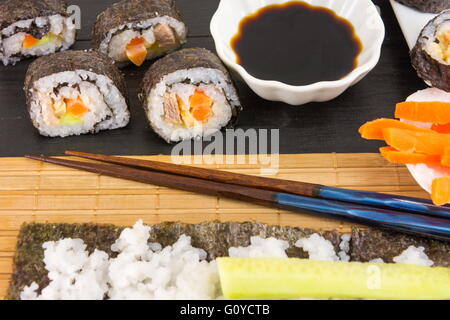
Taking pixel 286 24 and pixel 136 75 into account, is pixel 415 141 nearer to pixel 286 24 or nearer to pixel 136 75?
pixel 286 24

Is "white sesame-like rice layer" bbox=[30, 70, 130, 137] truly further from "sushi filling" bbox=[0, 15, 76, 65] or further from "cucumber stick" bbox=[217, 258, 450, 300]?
"cucumber stick" bbox=[217, 258, 450, 300]

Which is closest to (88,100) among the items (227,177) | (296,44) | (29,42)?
(29,42)

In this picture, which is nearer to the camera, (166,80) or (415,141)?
(415,141)

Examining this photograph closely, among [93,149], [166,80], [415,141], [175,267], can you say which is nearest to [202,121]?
[166,80]

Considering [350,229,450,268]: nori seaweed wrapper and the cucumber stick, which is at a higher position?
[350,229,450,268]: nori seaweed wrapper

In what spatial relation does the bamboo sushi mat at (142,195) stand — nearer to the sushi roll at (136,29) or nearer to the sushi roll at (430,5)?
the sushi roll at (136,29)

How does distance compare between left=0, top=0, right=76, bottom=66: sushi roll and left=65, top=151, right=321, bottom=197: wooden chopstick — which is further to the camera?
left=0, top=0, right=76, bottom=66: sushi roll

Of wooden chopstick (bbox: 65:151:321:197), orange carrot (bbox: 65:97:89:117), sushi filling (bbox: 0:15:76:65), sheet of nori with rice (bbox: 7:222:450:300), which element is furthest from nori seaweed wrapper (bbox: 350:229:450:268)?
sushi filling (bbox: 0:15:76:65)
